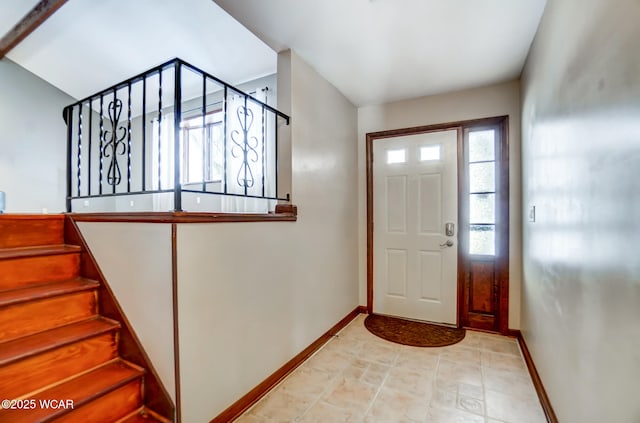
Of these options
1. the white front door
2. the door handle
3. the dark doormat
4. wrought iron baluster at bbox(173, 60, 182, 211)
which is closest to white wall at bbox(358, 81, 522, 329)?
the white front door

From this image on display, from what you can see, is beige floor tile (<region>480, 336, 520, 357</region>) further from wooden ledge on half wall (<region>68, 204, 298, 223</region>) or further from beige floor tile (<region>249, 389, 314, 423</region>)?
wooden ledge on half wall (<region>68, 204, 298, 223</region>)

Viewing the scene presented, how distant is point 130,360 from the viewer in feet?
5.39

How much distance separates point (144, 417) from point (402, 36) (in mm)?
2949

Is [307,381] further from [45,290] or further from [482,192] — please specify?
[482,192]

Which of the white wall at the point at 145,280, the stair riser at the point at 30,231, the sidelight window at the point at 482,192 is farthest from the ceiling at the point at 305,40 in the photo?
the stair riser at the point at 30,231

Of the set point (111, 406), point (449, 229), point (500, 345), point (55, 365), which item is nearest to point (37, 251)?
point (55, 365)

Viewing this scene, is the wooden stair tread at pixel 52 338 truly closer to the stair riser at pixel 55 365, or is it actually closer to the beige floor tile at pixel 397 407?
the stair riser at pixel 55 365

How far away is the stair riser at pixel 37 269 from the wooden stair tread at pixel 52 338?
36cm

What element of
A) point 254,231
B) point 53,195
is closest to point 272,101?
point 254,231

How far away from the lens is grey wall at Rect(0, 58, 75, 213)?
3.92 metres

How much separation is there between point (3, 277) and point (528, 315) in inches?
143

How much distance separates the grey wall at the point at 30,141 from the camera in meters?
Answer: 3.92

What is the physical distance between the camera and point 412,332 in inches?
117

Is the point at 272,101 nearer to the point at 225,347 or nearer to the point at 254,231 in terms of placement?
the point at 254,231
